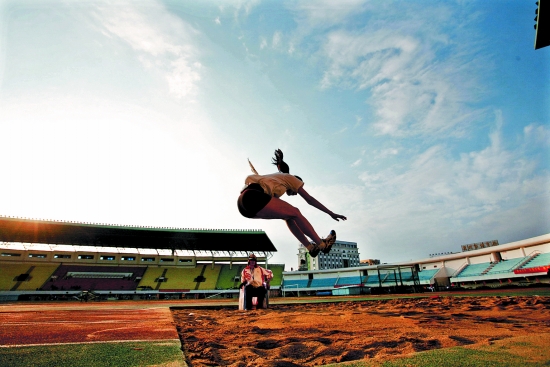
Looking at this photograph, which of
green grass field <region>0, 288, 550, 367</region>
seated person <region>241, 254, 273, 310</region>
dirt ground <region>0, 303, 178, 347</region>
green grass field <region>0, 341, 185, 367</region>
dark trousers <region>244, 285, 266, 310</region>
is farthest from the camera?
dark trousers <region>244, 285, 266, 310</region>

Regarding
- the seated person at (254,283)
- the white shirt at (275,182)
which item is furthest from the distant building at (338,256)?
the white shirt at (275,182)

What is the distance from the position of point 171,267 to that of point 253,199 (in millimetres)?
46009

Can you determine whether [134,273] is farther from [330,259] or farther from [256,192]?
[330,259]

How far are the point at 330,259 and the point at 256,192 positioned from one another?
120133 mm

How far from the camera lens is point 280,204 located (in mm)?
3514

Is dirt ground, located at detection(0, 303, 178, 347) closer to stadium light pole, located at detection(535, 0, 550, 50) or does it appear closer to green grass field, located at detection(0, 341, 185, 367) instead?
green grass field, located at detection(0, 341, 185, 367)

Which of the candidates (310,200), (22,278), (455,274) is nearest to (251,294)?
(310,200)

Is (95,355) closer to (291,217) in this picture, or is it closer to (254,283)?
(291,217)

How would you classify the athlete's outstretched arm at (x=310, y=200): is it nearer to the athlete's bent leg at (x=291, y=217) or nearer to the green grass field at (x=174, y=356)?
the athlete's bent leg at (x=291, y=217)

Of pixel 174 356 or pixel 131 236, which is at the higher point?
pixel 131 236

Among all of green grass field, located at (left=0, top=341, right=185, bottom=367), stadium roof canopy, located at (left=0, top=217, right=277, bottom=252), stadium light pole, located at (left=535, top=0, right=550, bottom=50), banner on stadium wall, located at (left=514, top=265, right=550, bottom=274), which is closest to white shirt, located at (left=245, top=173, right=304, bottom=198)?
green grass field, located at (left=0, top=341, right=185, bottom=367)

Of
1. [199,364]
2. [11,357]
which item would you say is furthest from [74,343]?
[199,364]

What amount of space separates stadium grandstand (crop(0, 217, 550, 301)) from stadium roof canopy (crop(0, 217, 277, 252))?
0.10m

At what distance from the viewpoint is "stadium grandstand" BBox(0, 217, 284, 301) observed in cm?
3562
